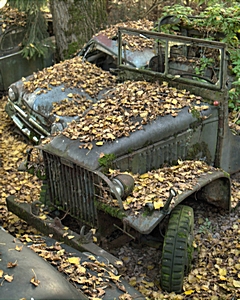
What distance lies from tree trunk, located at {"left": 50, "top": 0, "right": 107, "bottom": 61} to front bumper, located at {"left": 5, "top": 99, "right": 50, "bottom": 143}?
3074 mm

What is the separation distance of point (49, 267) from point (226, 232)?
2.54 metres

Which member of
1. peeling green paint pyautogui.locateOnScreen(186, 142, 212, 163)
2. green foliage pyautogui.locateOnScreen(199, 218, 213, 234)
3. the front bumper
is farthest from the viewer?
the front bumper

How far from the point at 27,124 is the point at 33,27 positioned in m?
3.44

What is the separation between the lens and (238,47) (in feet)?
21.0

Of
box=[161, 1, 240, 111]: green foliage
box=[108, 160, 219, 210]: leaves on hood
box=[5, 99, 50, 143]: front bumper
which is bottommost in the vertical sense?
box=[5, 99, 50, 143]: front bumper

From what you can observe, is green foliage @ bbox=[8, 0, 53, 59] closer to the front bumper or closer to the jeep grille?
the front bumper

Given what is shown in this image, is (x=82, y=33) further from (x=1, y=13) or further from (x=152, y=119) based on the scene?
(x=152, y=119)

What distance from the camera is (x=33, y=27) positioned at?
10.4 meters

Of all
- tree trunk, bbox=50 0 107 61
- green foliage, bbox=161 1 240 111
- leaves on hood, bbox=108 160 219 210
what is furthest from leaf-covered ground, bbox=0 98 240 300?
tree trunk, bbox=50 0 107 61

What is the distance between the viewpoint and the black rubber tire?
14.7 ft

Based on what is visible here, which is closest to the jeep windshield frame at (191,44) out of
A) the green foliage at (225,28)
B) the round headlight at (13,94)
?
the green foliage at (225,28)

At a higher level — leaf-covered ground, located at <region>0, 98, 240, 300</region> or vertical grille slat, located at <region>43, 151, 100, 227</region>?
vertical grille slat, located at <region>43, 151, 100, 227</region>

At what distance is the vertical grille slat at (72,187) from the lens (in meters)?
4.88

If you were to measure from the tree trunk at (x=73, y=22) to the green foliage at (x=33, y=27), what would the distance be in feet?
1.03
